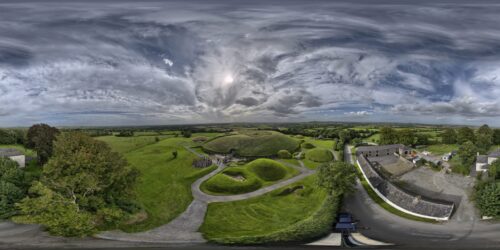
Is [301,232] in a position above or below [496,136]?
below

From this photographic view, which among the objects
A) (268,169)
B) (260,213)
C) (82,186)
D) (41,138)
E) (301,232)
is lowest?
(301,232)

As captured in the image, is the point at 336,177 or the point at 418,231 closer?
the point at 418,231

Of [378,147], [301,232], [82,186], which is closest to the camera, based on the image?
[301,232]

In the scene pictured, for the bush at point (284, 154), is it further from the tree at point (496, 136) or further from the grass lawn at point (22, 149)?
the tree at point (496, 136)

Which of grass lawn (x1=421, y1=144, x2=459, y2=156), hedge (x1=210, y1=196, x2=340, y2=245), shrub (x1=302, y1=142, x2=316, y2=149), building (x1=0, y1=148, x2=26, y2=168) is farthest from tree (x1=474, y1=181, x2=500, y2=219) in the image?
building (x1=0, y1=148, x2=26, y2=168)

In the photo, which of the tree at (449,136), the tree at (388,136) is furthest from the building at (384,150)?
the tree at (449,136)

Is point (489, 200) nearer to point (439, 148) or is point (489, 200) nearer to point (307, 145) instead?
point (439, 148)

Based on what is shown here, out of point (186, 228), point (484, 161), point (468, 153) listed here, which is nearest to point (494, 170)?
point (484, 161)
